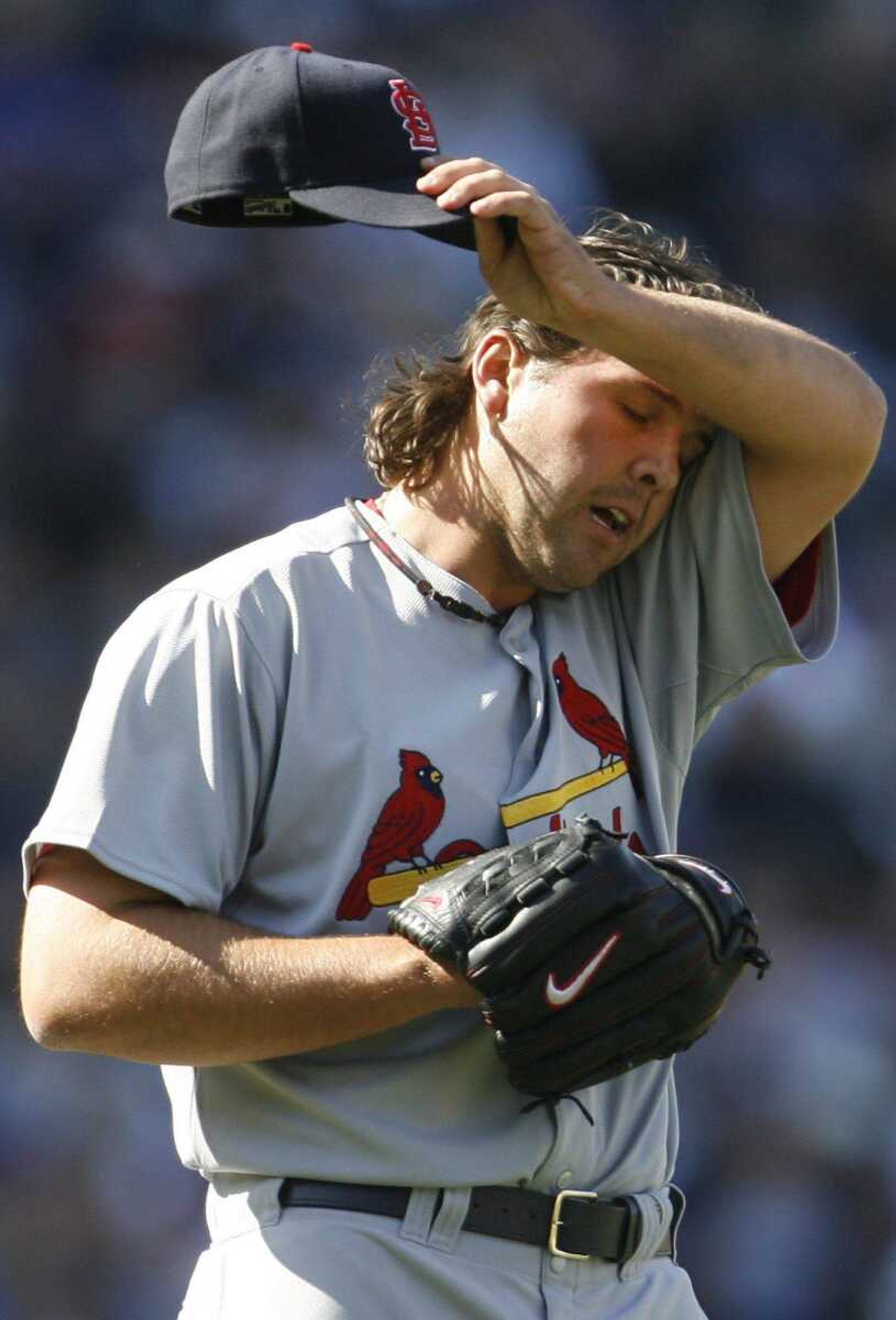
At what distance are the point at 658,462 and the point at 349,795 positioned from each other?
0.43 m

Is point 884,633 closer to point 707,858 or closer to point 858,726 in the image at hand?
point 858,726

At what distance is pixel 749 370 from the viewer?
1753 mm

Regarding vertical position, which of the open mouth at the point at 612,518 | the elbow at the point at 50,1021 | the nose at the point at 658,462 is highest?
the nose at the point at 658,462

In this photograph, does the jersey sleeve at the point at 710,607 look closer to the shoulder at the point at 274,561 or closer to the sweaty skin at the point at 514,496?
the sweaty skin at the point at 514,496

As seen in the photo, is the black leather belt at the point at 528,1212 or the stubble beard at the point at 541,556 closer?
the black leather belt at the point at 528,1212

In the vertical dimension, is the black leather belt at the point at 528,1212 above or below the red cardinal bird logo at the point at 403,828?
below

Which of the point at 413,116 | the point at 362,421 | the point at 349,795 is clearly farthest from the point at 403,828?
the point at 362,421

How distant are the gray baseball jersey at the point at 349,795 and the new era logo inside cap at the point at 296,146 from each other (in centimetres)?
30

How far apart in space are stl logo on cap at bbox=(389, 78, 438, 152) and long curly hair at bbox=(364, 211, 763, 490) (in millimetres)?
182

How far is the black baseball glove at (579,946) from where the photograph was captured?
150 centimetres

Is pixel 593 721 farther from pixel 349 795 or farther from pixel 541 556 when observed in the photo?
pixel 349 795

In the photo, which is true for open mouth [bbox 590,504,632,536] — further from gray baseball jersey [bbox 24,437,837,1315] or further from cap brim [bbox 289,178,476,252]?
cap brim [bbox 289,178,476,252]

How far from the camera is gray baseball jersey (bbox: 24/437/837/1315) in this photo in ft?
5.22


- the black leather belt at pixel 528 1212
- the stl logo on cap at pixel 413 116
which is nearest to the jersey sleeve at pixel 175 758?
the black leather belt at pixel 528 1212
